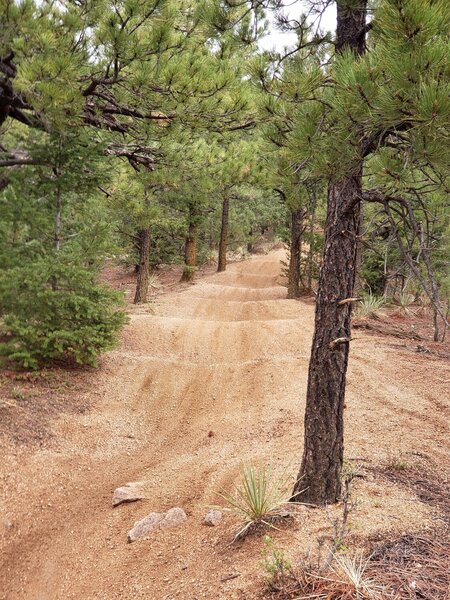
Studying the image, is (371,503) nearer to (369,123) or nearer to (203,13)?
(369,123)

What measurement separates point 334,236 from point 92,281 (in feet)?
→ 15.2

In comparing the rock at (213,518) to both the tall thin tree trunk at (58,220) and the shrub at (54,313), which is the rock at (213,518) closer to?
the shrub at (54,313)

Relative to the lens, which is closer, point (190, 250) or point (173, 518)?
point (173, 518)

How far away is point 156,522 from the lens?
383cm

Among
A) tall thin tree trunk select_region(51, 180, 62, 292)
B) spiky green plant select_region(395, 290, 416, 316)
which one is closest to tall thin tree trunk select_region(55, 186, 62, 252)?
tall thin tree trunk select_region(51, 180, 62, 292)

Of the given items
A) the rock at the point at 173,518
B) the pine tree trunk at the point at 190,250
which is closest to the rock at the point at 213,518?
the rock at the point at 173,518

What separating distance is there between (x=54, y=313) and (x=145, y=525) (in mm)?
3643

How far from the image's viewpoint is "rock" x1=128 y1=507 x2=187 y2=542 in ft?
12.3

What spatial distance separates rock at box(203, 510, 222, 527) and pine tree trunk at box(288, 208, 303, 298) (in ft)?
36.8

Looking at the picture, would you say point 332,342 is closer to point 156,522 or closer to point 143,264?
point 156,522

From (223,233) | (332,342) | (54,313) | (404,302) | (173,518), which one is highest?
(223,233)

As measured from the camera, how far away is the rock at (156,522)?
374 centimetres

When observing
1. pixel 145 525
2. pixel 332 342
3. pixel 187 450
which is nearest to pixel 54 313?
pixel 187 450

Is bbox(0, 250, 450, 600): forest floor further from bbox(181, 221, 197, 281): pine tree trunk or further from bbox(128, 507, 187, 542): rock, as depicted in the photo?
bbox(181, 221, 197, 281): pine tree trunk
